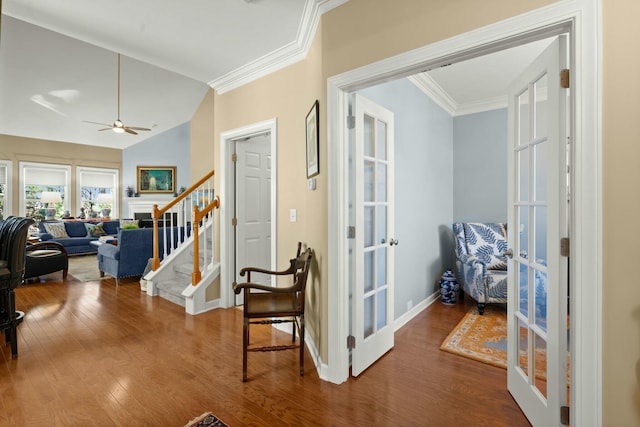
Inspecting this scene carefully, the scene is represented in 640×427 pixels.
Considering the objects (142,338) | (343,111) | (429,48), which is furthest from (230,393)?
(429,48)

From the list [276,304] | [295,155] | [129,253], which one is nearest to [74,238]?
[129,253]

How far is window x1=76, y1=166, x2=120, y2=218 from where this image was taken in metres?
9.09

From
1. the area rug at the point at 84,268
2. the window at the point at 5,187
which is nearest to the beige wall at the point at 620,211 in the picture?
the area rug at the point at 84,268

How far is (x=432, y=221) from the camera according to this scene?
4145 mm

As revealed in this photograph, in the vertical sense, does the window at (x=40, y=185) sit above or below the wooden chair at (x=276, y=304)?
above

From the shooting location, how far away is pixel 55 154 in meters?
8.60

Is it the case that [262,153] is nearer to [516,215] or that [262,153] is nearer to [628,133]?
[516,215]

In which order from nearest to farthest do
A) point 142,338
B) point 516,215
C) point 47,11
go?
point 516,215 → point 47,11 → point 142,338

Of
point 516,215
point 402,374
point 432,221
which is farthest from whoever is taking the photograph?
point 432,221

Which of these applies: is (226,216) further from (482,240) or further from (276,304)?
(482,240)

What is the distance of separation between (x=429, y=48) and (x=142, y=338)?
10.8ft

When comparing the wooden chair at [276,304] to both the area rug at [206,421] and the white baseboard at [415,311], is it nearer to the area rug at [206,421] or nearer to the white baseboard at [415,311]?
the area rug at [206,421]

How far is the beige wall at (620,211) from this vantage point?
1.27 m

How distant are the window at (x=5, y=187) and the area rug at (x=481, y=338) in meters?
10.1
